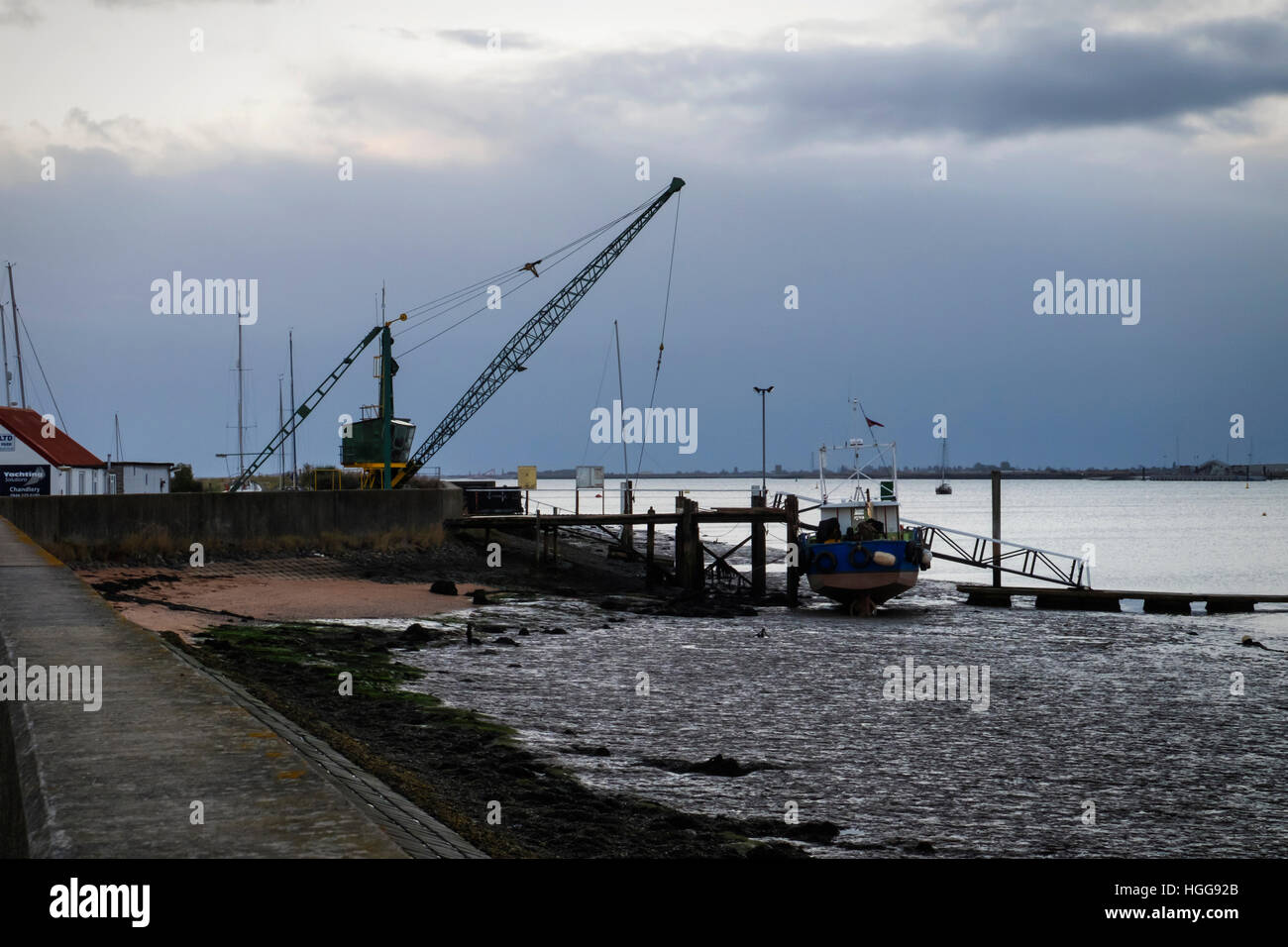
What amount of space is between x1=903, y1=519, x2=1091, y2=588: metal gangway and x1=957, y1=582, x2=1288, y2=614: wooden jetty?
156 centimetres

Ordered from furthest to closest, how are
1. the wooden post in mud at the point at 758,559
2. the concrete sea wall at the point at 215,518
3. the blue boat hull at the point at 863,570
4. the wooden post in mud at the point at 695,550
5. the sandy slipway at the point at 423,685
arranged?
1. the wooden post in mud at the point at 758,559
2. the wooden post in mud at the point at 695,550
3. the blue boat hull at the point at 863,570
4. the concrete sea wall at the point at 215,518
5. the sandy slipway at the point at 423,685

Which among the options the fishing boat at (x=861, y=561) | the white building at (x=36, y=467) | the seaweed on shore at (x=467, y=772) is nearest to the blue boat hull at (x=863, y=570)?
the fishing boat at (x=861, y=561)

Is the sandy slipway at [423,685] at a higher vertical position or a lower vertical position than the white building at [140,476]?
lower

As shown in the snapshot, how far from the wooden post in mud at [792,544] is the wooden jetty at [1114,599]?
731 cm

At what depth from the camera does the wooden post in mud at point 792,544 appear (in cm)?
4200

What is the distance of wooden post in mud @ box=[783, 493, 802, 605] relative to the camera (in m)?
42.0

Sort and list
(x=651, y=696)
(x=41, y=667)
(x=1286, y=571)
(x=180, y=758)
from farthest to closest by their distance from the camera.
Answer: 1. (x=1286, y=571)
2. (x=651, y=696)
3. (x=41, y=667)
4. (x=180, y=758)

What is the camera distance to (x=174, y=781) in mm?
6191

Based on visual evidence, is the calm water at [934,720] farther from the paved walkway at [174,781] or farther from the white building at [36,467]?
the white building at [36,467]

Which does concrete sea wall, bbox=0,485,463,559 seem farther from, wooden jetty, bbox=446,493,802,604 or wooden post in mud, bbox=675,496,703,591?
wooden post in mud, bbox=675,496,703,591
